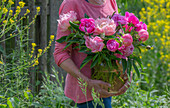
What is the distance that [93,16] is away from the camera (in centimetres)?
191

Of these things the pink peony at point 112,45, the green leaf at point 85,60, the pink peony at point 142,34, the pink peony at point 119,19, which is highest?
the pink peony at point 119,19

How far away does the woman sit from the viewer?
1822mm

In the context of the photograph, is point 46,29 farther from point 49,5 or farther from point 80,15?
point 80,15

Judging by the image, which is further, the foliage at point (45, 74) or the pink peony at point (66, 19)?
the foliage at point (45, 74)

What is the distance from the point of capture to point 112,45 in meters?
1.67

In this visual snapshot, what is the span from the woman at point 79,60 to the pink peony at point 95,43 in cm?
20

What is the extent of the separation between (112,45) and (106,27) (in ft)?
0.36

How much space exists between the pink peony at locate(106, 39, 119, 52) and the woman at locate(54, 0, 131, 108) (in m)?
0.25

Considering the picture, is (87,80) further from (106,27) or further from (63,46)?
(106,27)

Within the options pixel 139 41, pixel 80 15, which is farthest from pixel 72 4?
pixel 139 41

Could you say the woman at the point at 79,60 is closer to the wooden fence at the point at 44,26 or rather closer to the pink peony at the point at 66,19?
the pink peony at the point at 66,19

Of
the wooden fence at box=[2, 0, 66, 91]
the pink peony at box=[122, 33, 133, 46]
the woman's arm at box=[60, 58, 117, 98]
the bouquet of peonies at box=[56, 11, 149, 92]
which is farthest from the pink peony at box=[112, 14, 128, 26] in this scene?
the wooden fence at box=[2, 0, 66, 91]

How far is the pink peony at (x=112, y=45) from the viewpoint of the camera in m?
1.67

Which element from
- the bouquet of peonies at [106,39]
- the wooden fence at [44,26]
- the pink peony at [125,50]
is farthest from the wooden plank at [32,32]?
the pink peony at [125,50]
